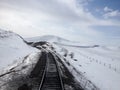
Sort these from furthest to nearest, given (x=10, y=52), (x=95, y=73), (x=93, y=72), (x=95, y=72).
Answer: (x=10, y=52) → (x=95, y=72) → (x=93, y=72) → (x=95, y=73)

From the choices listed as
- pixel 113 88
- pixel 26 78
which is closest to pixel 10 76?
pixel 26 78

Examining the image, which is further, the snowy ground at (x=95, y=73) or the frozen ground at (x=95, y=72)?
the frozen ground at (x=95, y=72)

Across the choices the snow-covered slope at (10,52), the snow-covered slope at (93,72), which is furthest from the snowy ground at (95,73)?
the snow-covered slope at (10,52)

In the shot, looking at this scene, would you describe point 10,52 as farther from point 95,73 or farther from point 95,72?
point 95,73

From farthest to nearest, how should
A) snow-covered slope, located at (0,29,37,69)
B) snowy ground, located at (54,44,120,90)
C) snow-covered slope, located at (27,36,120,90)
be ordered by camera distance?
1. snow-covered slope, located at (0,29,37,69)
2. snowy ground, located at (54,44,120,90)
3. snow-covered slope, located at (27,36,120,90)

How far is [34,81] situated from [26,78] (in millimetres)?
1436

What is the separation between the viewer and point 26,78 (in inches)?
659

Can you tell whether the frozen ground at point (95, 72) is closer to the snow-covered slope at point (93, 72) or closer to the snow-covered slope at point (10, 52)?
the snow-covered slope at point (93, 72)

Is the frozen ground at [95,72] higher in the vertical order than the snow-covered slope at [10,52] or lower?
lower

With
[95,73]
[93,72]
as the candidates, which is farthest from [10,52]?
[95,73]

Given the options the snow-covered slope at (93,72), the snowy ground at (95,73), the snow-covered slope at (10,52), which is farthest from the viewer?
the snow-covered slope at (10,52)

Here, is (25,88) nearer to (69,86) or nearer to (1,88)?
(1,88)

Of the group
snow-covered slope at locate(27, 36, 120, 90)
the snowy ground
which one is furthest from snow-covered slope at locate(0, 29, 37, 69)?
the snowy ground

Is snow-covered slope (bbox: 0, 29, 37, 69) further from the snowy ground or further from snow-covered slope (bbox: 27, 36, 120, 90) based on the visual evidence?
the snowy ground
